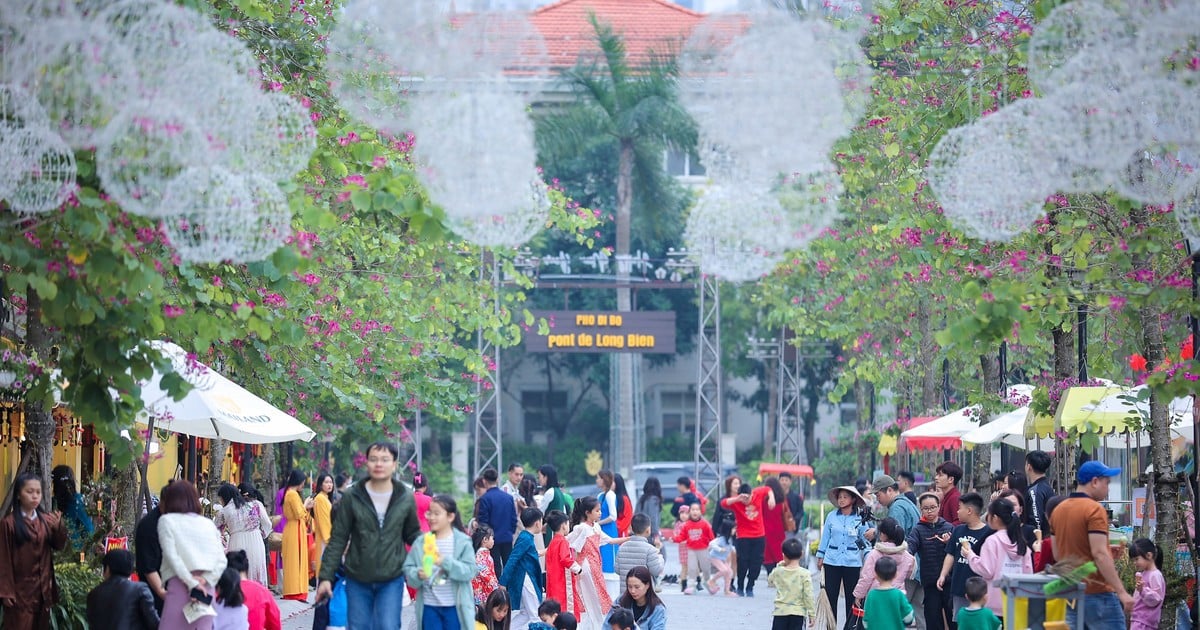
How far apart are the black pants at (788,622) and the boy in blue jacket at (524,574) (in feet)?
7.00

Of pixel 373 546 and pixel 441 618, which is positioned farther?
pixel 441 618

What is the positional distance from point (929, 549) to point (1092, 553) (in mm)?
3096

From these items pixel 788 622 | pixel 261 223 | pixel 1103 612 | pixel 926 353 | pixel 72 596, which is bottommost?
pixel 788 622

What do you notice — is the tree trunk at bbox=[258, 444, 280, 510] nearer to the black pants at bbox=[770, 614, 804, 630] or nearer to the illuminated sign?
Answer: the illuminated sign

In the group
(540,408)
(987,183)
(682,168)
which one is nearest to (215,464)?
(987,183)

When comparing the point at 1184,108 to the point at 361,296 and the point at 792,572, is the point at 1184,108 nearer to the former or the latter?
the point at 792,572

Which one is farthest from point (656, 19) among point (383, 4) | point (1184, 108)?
point (1184, 108)

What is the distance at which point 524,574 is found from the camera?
552 inches

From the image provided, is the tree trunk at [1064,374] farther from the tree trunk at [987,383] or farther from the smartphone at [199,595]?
the smartphone at [199,595]

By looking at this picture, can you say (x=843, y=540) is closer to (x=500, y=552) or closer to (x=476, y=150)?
(x=500, y=552)

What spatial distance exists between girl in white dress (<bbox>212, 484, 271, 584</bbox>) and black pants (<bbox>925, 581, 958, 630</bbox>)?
26.5ft

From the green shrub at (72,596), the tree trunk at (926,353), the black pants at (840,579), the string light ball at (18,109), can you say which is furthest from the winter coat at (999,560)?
the tree trunk at (926,353)

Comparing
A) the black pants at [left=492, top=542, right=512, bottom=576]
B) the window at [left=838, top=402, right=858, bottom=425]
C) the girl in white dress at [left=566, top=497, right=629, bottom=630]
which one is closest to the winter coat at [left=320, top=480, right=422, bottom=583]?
the girl in white dress at [left=566, top=497, right=629, bottom=630]

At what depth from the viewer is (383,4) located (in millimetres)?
8914
